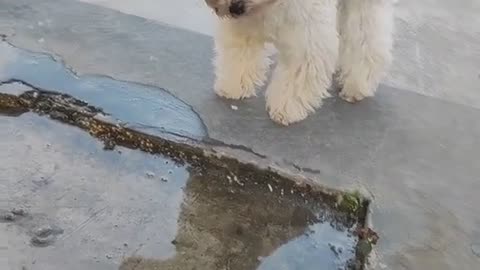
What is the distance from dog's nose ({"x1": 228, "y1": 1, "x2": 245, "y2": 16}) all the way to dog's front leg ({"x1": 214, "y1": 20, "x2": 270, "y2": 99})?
431mm

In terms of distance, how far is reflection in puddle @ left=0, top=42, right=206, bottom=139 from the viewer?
3773 millimetres

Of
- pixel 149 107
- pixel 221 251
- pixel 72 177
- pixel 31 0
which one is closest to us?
pixel 221 251

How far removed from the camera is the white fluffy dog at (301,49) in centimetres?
367

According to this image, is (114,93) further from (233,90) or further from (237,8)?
(237,8)

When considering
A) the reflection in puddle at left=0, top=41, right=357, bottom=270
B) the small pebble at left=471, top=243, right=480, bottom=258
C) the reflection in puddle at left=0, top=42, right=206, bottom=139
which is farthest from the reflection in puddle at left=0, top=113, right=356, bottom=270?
the small pebble at left=471, top=243, right=480, bottom=258

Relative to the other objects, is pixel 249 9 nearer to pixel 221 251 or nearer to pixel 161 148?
pixel 161 148

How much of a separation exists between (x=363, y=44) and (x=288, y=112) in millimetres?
568

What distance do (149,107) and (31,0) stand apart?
121cm

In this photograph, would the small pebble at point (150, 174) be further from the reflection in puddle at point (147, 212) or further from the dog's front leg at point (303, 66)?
the dog's front leg at point (303, 66)

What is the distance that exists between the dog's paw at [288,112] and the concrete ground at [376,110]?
39 mm

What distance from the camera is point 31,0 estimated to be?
15.1 feet

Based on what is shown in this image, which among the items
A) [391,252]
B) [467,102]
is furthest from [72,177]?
[467,102]

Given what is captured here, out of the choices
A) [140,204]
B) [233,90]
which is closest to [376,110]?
[233,90]

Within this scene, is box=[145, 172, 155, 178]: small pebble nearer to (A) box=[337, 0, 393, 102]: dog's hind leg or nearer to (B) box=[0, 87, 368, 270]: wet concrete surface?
(B) box=[0, 87, 368, 270]: wet concrete surface
